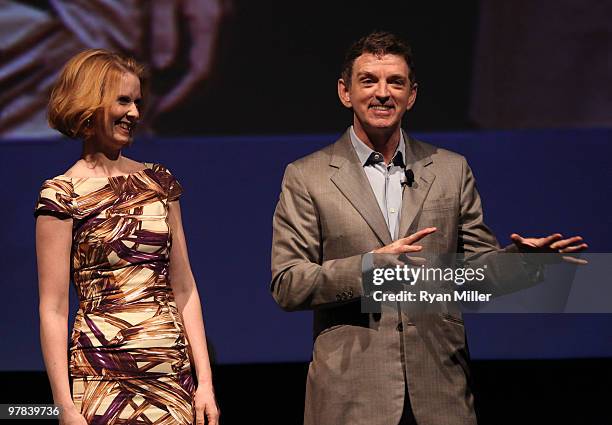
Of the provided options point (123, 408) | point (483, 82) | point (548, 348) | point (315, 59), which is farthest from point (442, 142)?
point (123, 408)

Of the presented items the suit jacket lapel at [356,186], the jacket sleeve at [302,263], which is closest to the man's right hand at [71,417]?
the jacket sleeve at [302,263]

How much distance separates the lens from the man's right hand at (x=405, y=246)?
82.4 inches

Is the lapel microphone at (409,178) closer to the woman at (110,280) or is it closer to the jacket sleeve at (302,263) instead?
the jacket sleeve at (302,263)

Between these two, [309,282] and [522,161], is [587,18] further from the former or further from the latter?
[309,282]

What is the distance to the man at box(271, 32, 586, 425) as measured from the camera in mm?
2242

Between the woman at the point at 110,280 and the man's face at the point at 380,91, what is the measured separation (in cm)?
56

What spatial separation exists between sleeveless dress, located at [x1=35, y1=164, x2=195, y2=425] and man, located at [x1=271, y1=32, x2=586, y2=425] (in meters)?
0.30

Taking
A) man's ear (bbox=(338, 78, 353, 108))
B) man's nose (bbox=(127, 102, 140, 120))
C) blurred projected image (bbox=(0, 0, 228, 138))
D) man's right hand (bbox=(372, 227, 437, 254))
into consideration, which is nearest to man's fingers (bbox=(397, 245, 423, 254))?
man's right hand (bbox=(372, 227, 437, 254))

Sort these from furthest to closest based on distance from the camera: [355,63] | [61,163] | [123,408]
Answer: [61,163], [355,63], [123,408]

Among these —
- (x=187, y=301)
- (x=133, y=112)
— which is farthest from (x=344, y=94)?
(x=187, y=301)

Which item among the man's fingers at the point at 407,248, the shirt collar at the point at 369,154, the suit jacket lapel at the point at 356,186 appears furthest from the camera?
the shirt collar at the point at 369,154

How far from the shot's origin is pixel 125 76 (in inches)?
92.6

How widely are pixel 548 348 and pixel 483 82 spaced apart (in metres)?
1.02

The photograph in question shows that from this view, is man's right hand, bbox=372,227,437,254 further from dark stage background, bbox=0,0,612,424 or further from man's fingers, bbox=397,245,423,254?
dark stage background, bbox=0,0,612,424
